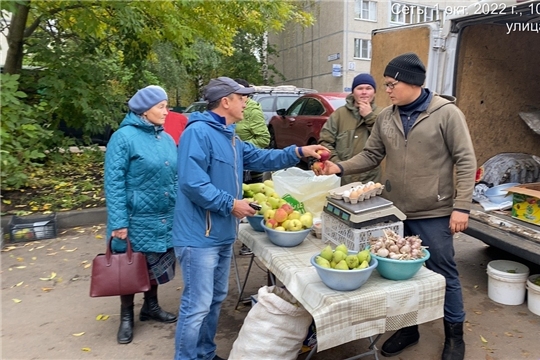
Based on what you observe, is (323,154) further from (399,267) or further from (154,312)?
(154,312)

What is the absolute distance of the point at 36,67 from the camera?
6.94m

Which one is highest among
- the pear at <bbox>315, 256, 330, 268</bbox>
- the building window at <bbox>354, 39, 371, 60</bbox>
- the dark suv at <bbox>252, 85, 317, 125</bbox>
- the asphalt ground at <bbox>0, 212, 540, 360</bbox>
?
the building window at <bbox>354, 39, 371, 60</bbox>

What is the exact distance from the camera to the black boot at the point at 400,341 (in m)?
3.05

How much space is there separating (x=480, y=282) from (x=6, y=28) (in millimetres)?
7635

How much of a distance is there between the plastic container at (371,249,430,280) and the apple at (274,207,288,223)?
2.23 ft

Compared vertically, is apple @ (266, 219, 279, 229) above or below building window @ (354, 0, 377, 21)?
below

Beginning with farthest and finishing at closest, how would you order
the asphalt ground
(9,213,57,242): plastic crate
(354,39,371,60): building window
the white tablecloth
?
(354,39,371,60): building window, (9,213,57,242): plastic crate, the asphalt ground, the white tablecloth

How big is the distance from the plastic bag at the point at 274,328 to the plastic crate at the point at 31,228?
406 centimetres

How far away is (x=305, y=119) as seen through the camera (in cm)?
909

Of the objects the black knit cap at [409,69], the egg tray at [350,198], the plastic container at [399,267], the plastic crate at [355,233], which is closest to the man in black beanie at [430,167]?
the black knit cap at [409,69]

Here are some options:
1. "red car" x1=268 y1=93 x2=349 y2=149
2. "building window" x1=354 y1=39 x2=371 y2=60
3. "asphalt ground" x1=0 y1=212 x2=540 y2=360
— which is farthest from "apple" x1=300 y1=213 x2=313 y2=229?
"building window" x1=354 y1=39 x2=371 y2=60

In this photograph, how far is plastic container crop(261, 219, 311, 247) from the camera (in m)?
2.63

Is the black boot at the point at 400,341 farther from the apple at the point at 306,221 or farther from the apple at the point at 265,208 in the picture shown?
the apple at the point at 265,208

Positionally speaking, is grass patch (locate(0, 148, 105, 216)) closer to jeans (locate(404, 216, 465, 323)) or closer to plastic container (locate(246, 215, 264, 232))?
plastic container (locate(246, 215, 264, 232))
